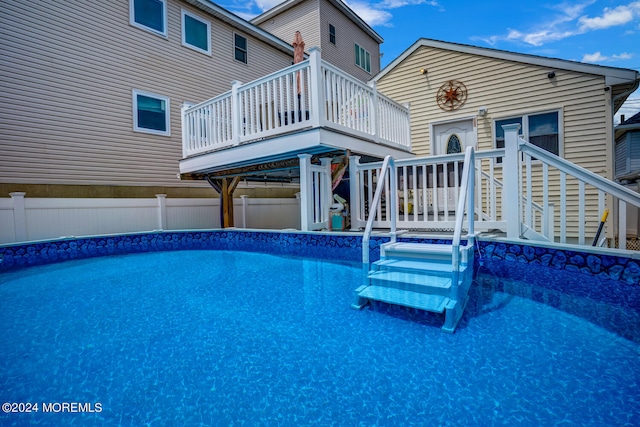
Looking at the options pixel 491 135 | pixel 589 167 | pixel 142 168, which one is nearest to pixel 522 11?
pixel 491 135

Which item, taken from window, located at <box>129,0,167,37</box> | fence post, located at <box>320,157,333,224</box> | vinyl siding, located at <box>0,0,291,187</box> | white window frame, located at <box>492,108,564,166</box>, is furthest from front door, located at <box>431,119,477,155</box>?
window, located at <box>129,0,167,37</box>

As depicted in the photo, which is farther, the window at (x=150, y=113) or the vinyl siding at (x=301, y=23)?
the vinyl siding at (x=301, y=23)

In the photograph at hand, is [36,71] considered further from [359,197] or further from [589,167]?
[589,167]

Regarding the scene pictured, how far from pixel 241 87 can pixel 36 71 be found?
5105 millimetres

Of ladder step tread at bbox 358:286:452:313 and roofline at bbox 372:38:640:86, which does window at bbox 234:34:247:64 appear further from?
ladder step tread at bbox 358:286:452:313

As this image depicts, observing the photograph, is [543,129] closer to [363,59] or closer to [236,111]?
[236,111]

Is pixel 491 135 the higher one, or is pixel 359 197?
pixel 491 135

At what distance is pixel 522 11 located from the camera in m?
11.4

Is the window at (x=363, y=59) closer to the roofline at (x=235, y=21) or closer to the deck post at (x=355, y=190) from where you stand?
the roofline at (x=235, y=21)

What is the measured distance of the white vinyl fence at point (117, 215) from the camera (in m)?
6.45

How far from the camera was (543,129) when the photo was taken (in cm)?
733

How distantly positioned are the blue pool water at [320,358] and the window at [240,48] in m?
10.1

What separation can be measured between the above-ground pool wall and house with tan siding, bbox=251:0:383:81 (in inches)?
397

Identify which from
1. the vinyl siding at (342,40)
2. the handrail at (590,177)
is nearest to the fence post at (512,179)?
the handrail at (590,177)
